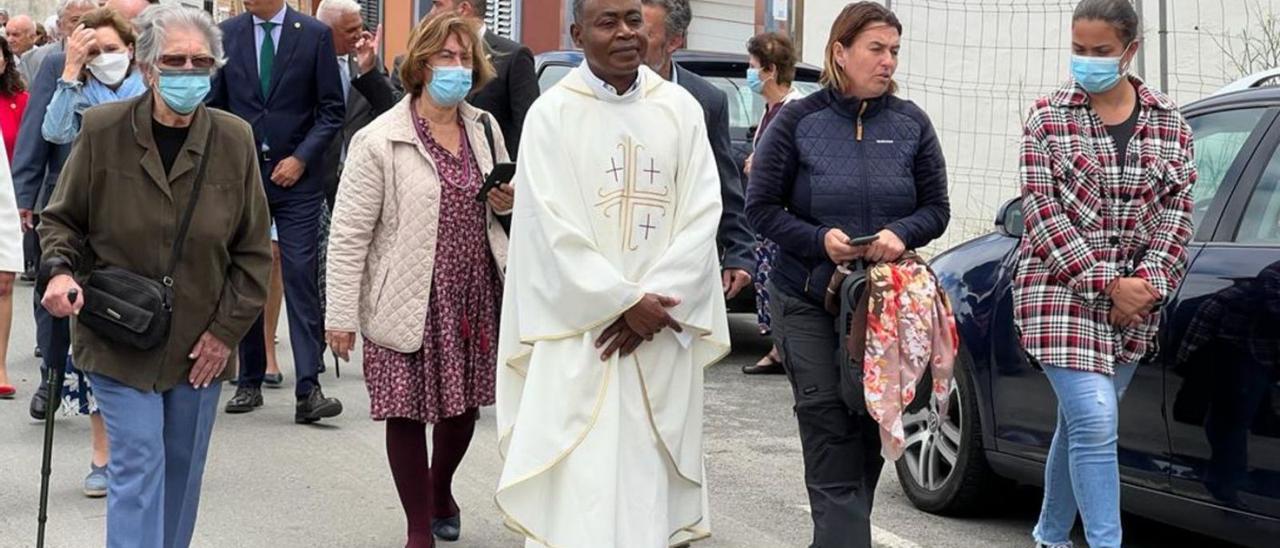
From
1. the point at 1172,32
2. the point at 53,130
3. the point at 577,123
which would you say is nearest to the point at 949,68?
the point at 1172,32

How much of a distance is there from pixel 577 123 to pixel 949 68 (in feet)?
33.4

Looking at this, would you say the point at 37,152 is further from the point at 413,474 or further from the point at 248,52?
the point at 413,474

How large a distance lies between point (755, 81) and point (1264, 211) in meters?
5.54

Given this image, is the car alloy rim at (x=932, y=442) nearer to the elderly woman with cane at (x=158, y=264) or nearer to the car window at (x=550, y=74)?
the elderly woman with cane at (x=158, y=264)

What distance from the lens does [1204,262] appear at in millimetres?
6125

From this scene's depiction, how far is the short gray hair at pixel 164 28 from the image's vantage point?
5.62 metres

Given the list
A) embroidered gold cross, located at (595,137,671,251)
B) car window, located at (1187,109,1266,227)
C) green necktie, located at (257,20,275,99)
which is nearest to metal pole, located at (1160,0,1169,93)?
green necktie, located at (257,20,275,99)

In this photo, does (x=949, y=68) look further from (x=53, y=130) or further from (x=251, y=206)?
(x=251, y=206)

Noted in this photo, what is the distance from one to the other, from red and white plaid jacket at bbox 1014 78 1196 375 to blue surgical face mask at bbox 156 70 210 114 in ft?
8.14

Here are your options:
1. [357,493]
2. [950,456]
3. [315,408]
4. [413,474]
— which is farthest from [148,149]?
[315,408]

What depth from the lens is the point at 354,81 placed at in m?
9.34

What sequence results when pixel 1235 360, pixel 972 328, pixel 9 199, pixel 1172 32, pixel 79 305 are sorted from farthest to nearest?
pixel 1172 32 < pixel 972 328 < pixel 9 199 < pixel 1235 360 < pixel 79 305

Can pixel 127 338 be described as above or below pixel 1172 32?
below

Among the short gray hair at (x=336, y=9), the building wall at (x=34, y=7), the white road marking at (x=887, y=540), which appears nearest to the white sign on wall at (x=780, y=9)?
the short gray hair at (x=336, y=9)
